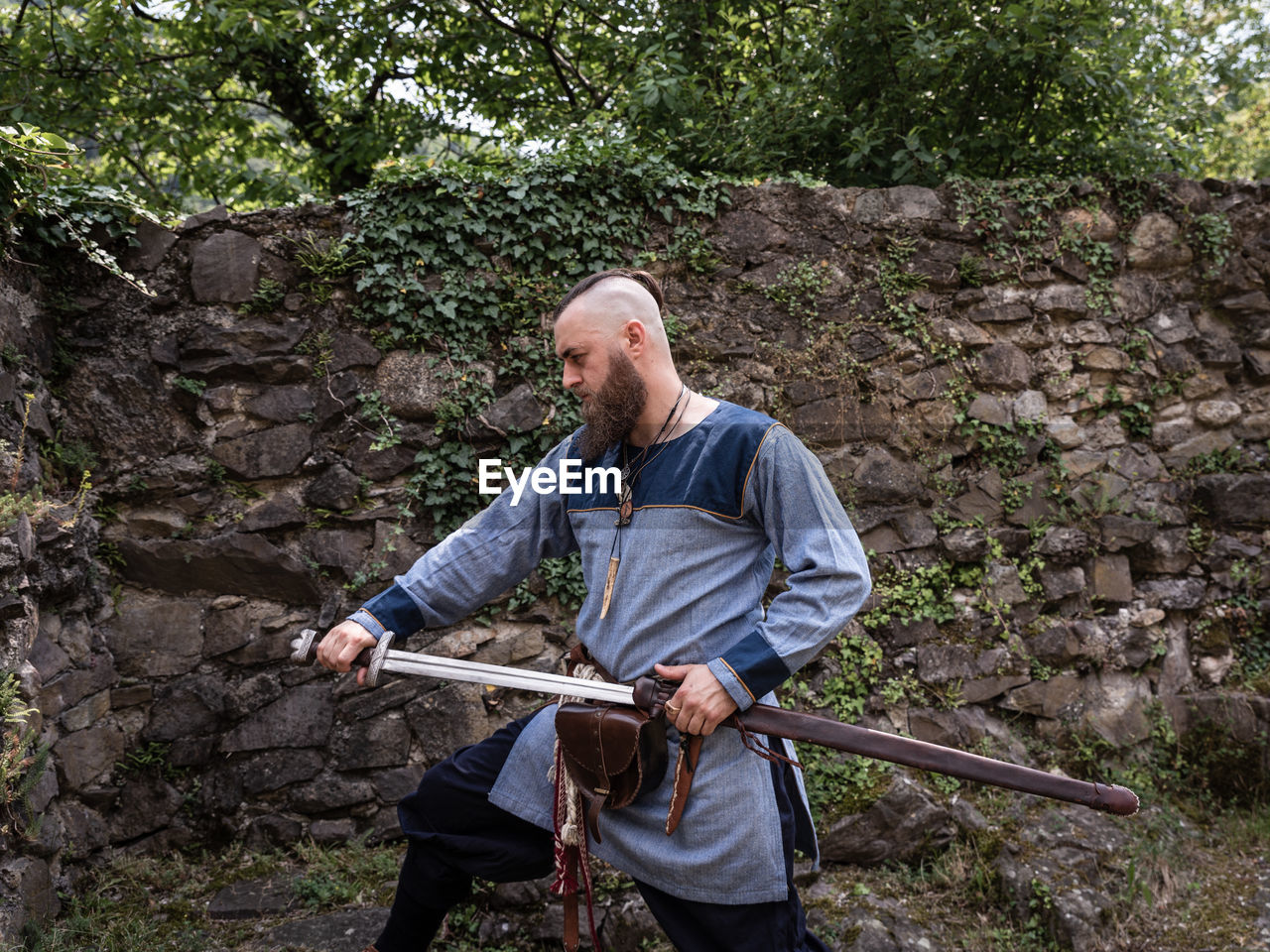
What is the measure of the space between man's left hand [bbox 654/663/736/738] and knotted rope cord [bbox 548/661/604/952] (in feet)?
1.12

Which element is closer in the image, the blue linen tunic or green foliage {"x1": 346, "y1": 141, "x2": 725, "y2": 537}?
the blue linen tunic

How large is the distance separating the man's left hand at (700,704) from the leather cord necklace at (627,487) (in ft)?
1.14

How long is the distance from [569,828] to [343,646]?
2.36ft

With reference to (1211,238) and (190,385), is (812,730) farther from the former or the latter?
(1211,238)

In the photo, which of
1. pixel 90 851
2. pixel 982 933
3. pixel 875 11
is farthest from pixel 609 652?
pixel 875 11

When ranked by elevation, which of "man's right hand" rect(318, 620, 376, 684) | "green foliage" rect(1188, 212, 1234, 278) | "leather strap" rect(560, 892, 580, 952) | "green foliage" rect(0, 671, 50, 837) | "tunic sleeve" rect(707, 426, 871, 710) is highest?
"green foliage" rect(1188, 212, 1234, 278)

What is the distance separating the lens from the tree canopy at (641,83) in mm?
4309

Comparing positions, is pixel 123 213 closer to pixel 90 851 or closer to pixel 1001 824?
pixel 90 851

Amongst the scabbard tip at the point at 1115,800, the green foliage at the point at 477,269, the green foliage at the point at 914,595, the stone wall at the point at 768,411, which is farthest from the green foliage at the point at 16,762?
the green foliage at the point at 914,595

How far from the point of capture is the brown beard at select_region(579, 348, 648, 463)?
205 centimetres

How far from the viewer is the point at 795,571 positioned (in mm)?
1879

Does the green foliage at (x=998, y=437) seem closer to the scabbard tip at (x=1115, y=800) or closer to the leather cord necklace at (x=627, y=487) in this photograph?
the leather cord necklace at (x=627, y=487)

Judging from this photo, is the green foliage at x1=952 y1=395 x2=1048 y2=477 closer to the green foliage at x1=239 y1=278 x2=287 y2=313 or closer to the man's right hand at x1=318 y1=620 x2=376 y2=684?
the man's right hand at x1=318 y1=620 x2=376 y2=684

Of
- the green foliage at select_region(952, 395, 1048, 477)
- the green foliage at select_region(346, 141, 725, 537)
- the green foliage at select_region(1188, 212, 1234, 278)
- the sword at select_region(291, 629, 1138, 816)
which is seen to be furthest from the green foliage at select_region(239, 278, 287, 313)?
the green foliage at select_region(1188, 212, 1234, 278)
